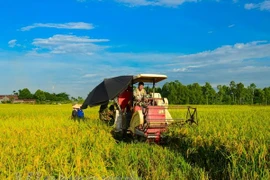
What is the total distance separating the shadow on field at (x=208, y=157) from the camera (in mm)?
5477

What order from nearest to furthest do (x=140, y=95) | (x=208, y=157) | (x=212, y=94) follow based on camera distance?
(x=208, y=157), (x=140, y=95), (x=212, y=94)

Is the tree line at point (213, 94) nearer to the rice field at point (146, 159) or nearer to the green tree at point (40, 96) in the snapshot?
the green tree at point (40, 96)

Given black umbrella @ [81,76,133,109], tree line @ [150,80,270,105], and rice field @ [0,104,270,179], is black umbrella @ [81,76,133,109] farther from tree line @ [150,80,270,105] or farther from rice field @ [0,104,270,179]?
tree line @ [150,80,270,105]

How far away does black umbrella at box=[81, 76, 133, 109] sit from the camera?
10781 mm

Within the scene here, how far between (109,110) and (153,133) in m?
3.95

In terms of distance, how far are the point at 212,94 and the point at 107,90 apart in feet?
233

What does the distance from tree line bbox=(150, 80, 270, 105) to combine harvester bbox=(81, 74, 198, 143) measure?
56.5 m

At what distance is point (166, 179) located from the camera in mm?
5070

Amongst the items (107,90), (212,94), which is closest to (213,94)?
(212,94)

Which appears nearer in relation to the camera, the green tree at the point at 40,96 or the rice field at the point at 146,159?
the rice field at the point at 146,159

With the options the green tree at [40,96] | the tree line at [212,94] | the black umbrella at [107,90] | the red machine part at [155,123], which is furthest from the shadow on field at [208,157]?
the green tree at [40,96]

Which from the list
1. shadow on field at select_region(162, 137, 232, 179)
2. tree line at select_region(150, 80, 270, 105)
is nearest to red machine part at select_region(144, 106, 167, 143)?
shadow on field at select_region(162, 137, 232, 179)

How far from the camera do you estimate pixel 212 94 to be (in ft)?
260

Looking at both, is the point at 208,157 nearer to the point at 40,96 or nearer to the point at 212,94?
the point at 212,94
